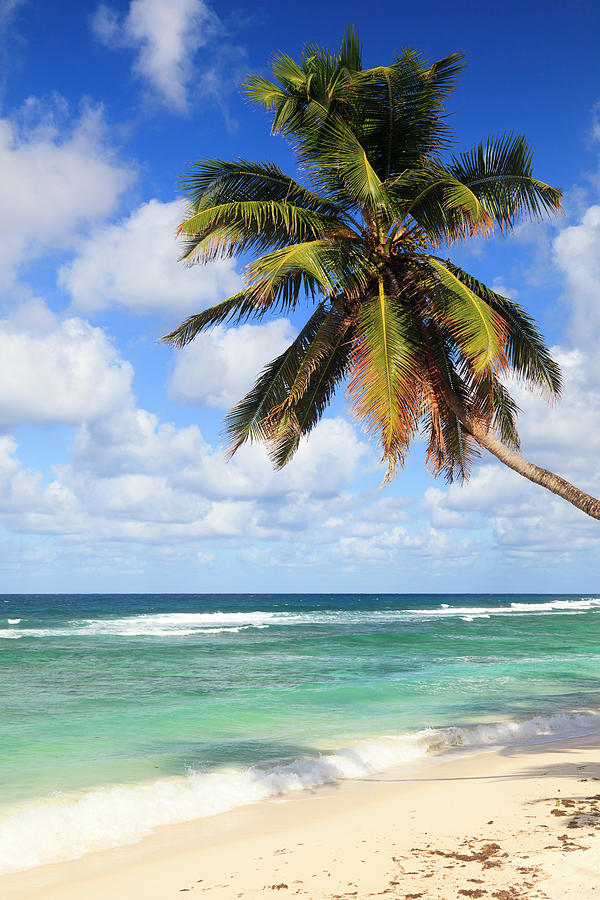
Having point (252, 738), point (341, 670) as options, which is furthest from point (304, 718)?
point (341, 670)

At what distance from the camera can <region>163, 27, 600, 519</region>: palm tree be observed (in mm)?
7383

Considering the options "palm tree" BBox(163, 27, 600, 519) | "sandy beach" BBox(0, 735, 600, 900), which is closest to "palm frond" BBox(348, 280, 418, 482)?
"palm tree" BBox(163, 27, 600, 519)

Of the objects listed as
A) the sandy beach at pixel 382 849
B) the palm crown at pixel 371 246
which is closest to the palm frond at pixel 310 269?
the palm crown at pixel 371 246

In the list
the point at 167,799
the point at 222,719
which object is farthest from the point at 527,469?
the point at 222,719

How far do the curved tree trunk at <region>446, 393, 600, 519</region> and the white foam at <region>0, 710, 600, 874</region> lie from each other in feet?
15.5

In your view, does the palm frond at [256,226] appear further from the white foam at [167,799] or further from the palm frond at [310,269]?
the white foam at [167,799]

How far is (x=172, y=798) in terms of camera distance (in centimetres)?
787

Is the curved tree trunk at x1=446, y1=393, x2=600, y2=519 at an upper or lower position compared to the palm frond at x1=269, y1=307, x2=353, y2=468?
lower

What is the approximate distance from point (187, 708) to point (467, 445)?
7.80 metres

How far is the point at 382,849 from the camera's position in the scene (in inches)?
223

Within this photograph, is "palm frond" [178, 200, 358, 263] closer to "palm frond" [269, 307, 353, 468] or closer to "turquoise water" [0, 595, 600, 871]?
"palm frond" [269, 307, 353, 468]

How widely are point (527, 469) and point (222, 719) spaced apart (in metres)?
7.99

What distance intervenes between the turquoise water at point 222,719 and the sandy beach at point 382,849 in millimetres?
604

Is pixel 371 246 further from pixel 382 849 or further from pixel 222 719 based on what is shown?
pixel 222 719
